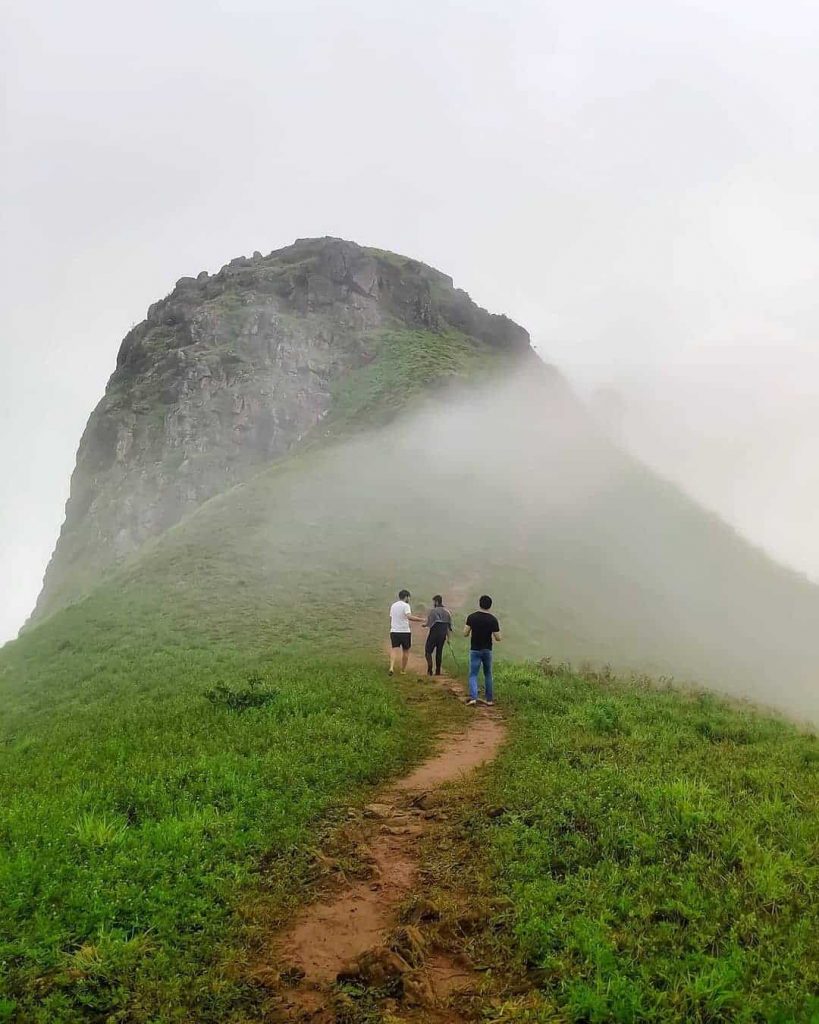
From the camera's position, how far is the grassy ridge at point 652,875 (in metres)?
5.82

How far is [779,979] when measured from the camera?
5871mm

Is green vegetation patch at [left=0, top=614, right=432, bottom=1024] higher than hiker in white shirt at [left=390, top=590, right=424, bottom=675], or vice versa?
hiker in white shirt at [left=390, top=590, right=424, bottom=675]

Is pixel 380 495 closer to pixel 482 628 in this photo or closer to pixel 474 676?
pixel 474 676

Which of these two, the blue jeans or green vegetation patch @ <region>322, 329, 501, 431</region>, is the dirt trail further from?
green vegetation patch @ <region>322, 329, 501, 431</region>

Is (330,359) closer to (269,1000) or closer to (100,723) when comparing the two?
(100,723)

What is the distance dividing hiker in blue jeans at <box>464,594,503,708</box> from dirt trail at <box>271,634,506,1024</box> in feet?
22.7

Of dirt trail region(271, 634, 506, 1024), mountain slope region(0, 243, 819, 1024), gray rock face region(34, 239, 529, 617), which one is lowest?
dirt trail region(271, 634, 506, 1024)

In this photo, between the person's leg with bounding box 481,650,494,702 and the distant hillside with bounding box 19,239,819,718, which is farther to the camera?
the distant hillside with bounding box 19,239,819,718

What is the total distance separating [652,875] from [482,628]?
989cm

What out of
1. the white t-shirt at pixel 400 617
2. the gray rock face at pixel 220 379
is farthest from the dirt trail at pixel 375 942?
the gray rock face at pixel 220 379

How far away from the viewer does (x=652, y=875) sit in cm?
755

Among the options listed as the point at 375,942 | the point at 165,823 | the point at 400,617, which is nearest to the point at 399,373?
the point at 400,617

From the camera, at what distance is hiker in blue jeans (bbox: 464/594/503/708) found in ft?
56.9

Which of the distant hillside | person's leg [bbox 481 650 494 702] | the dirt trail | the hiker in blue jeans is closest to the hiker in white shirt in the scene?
the hiker in blue jeans
